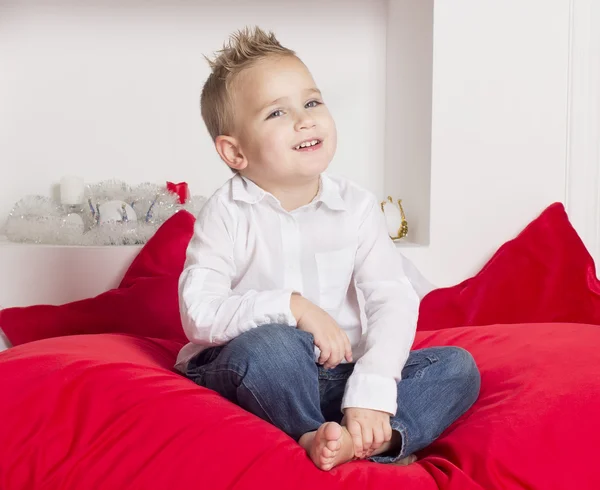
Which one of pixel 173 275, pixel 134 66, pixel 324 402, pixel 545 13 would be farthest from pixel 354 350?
pixel 134 66

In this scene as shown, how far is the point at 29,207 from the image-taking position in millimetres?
2480

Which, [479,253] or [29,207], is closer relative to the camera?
[479,253]

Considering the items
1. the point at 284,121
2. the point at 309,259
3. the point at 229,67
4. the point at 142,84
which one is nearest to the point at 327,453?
the point at 309,259

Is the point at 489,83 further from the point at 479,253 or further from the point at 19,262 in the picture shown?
the point at 19,262

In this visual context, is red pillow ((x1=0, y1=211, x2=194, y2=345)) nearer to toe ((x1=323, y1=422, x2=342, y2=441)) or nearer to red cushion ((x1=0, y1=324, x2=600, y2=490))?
red cushion ((x1=0, y1=324, x2=600, y2=490))

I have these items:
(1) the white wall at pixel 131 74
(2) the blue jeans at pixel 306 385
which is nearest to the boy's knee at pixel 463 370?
(2) the blue jeans at pixel 306 385

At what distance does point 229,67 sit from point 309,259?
33cm

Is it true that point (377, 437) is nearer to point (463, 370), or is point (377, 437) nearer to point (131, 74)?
point (463, 370)

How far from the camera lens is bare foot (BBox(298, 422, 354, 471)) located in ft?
3.34

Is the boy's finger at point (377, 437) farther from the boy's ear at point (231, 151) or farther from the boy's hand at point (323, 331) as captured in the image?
the boy's ear at point (231, 151)

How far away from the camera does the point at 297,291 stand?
4.20 ft

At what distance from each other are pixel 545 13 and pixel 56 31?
4.93 ft

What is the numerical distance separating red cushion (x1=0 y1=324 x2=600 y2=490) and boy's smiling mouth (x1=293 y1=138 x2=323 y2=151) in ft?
1.29

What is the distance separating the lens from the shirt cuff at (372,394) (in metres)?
1.13
